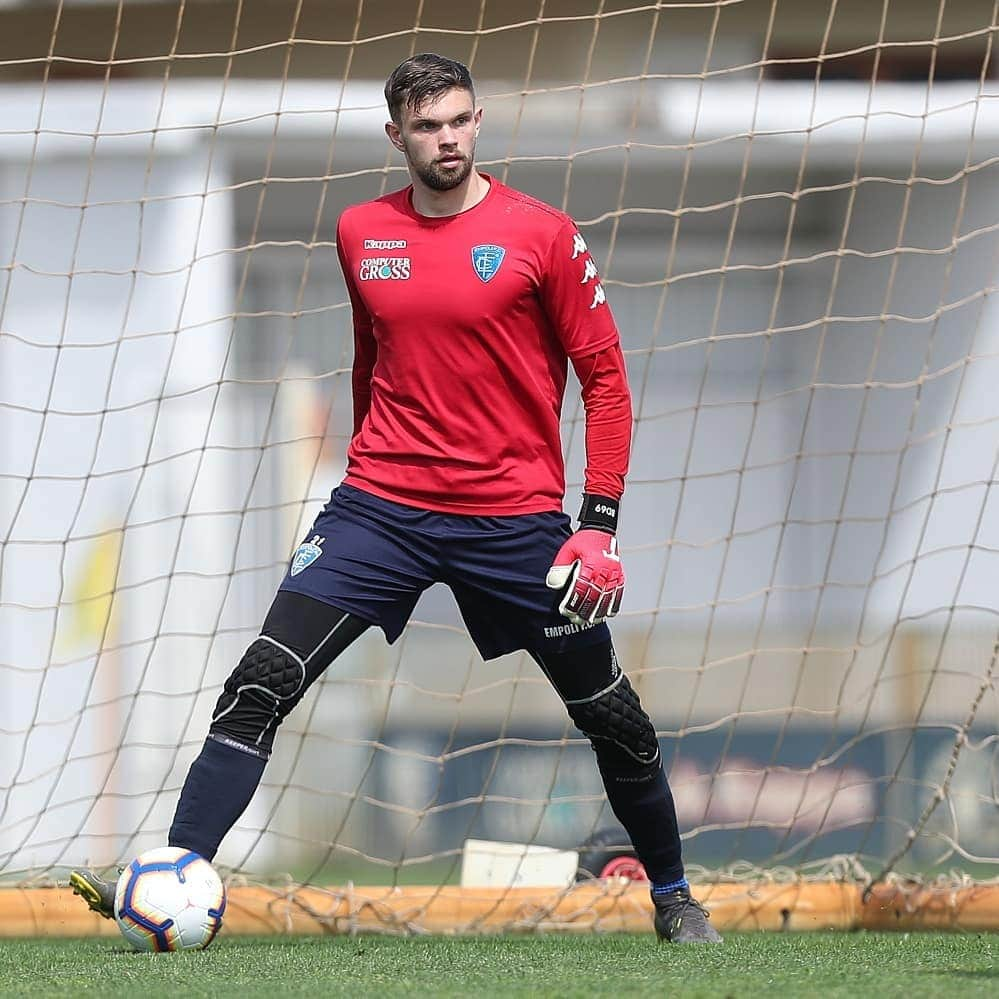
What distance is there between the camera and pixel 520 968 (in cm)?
338

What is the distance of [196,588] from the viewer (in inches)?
278

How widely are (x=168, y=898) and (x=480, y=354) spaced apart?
1.24 meters

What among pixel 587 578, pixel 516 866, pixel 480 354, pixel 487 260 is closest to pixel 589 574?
pixel 587 578

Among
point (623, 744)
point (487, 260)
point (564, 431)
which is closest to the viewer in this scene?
point (487, 260)

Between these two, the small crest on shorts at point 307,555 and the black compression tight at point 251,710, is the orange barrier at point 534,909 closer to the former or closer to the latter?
the black compression tight at point 251,710

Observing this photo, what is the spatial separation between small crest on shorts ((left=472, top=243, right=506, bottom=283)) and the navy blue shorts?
1.61 feet

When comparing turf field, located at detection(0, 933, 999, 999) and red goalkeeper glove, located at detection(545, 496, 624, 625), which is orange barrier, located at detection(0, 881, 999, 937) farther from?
red goalkeeper glove, located at detection(545, 496, 624, 625)

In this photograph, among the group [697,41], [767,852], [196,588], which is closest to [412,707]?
[196,588]

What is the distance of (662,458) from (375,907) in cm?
608

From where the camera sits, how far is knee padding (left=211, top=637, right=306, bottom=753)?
11.2ft

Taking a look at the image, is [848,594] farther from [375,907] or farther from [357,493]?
[357,493]

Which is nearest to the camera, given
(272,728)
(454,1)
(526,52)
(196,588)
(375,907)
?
(272,728)

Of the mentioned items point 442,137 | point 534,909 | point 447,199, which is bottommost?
point 534,909

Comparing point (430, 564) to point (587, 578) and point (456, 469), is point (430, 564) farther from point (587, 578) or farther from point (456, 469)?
point (587, 578)
